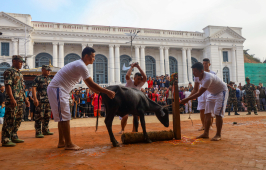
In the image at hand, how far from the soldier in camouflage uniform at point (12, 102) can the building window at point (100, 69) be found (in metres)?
29.6

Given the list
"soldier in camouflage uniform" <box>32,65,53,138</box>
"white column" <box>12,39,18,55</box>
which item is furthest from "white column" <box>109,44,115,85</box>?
"soldier in camouflage uniform" <box>32,65,53,138</box>

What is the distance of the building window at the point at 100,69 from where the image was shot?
35.1 metres

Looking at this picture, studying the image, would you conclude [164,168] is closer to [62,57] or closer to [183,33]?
[62,57]

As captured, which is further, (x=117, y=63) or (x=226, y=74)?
(x=226, y=74)

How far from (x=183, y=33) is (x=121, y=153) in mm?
35765

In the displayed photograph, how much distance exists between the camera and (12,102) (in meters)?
4.86

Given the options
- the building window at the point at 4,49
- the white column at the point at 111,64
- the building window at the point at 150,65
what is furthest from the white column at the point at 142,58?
the building window at the point at 4,49

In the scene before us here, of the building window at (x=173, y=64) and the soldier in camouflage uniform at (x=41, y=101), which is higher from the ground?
the building window at (x=173, y=64)

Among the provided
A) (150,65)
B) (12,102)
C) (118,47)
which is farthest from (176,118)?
(150,65)

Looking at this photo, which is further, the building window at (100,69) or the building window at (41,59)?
the building window at (100,69)

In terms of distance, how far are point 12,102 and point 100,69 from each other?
3080 centimetres

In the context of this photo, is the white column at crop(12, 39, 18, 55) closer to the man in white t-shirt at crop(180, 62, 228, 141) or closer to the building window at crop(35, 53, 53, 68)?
the building window at crop(35, 53, 53, 68)

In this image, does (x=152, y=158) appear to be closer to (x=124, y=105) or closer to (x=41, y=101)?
(x=124, y=105)

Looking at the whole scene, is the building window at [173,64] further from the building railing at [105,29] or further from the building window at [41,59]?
the building window at [41,59]
